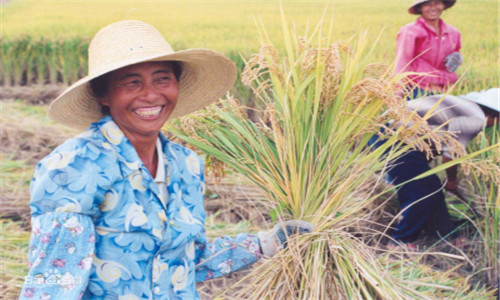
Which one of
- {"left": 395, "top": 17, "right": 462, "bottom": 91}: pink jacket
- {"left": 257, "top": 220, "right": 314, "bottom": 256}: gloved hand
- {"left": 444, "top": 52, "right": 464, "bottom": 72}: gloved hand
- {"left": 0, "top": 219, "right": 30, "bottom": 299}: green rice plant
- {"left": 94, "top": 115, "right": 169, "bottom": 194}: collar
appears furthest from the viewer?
{"left": 444, "top": 52, "right": 464, "bottom": 72}: gloved hand

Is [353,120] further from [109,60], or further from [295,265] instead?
[109,60]

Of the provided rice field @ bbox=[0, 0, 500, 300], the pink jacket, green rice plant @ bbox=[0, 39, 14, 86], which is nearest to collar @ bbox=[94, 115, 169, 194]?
rice field @ bbox=[0, 0, 500, 300]

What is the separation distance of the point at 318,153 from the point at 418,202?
4.08 feet

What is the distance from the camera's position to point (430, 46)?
9.75 feet

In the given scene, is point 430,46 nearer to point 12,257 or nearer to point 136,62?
point 136,62

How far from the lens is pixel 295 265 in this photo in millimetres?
1438

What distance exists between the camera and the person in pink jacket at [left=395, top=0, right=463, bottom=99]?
2916 mm

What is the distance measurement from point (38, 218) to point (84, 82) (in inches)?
13.8

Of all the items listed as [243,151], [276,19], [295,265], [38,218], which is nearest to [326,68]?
[243,151]

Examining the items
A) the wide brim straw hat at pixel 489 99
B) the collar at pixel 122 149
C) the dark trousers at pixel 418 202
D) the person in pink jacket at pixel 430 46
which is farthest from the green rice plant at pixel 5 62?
the collar at pixel 122 149

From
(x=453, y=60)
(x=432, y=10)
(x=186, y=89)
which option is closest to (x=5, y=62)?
(x=432, y=10)

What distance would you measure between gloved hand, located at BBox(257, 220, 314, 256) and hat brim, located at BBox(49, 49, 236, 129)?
460 mm

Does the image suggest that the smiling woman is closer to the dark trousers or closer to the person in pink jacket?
the dark trousers

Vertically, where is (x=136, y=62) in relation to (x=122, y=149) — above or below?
above
